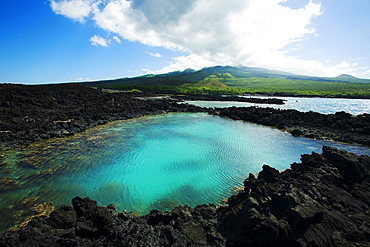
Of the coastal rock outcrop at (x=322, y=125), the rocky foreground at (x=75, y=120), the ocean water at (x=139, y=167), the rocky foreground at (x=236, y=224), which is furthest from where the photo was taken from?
the coastal rock outcrop at (x=322, y=125)

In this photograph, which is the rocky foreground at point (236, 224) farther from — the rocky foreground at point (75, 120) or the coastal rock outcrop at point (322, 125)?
the coastal rock outcrop at point (322, 125)

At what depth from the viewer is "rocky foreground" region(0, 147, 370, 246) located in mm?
5289

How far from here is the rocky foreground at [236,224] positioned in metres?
5.29

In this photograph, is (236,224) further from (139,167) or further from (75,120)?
(75,120)

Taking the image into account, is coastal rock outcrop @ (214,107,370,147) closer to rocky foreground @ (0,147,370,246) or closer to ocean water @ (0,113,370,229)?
ocean water @ (0,113,370,229)

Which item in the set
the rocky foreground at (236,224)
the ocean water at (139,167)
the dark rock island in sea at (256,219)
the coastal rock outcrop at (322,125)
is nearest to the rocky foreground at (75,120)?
the coastal rock outcrop at (322,125)

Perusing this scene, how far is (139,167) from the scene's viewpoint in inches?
523

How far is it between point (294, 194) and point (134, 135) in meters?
17.3

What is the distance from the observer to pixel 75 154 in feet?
48.4

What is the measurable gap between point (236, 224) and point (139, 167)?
8722 millimetres

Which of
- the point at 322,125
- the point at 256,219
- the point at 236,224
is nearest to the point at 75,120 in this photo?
the point at 236,224

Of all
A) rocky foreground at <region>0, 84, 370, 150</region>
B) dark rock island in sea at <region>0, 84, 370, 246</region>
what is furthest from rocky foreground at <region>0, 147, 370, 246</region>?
rocky foreground at <region>0, 84, 370, 150</region>

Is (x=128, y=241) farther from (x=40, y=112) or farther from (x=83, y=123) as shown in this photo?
(x=40, y=112)

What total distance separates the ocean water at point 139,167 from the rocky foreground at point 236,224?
2402mm
